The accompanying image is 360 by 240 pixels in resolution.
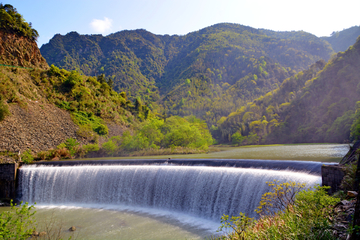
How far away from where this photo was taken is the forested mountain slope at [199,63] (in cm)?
11238

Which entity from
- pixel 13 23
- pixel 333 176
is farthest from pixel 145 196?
pixel 13 23

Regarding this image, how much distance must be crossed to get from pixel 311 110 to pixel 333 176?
57.0 meters

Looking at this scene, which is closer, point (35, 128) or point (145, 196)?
point (145, 196)

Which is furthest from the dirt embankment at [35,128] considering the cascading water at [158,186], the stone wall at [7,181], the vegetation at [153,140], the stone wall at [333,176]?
the stone wall at [333,176]

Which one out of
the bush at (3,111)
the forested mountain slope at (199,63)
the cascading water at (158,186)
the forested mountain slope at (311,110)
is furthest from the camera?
the forested mountain slope at (199,63)

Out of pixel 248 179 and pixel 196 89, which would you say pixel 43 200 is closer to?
pixel 248 179

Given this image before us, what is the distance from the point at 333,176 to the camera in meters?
7.18

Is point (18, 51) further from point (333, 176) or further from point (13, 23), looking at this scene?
point (333, 176)

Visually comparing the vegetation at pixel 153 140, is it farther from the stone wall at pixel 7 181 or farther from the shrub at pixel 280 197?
the shrub at pixel 280 197

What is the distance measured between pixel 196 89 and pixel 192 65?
25.9m

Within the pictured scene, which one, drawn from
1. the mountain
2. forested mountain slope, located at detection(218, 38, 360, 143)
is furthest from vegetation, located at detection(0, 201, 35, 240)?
the mountain

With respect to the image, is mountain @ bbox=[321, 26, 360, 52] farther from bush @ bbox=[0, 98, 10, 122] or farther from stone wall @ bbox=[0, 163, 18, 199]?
stone wall @ bbox=[0, 163, 18, 199]

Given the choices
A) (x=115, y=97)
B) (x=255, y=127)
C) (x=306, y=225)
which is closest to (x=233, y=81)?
(x=255, y=127)

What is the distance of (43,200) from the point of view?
1527cm
